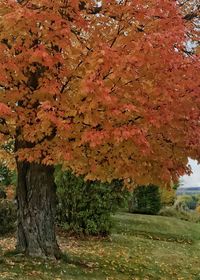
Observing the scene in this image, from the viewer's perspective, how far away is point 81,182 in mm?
20484

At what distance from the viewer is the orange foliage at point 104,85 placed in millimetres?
9398

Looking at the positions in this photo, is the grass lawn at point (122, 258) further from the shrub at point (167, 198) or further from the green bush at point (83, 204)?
the shrub at point (167, 198)

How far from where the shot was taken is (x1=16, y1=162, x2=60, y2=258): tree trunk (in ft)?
41.7

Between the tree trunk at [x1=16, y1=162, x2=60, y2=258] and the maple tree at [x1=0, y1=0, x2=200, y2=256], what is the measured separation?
1.45 m

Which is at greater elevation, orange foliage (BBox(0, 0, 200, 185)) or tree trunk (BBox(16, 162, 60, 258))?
orange foliage (BBox(0, 0, 200, 185))

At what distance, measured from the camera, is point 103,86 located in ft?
29.8

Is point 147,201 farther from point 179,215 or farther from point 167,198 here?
point 167,198

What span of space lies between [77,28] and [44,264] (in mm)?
5614

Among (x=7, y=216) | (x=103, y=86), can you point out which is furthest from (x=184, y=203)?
(x=103, y=86)

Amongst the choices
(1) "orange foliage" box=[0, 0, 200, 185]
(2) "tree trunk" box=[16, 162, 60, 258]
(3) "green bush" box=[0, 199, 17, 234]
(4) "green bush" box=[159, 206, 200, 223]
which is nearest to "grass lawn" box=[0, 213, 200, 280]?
(2) "tree trunk" box=[16, 162, 60, 258]

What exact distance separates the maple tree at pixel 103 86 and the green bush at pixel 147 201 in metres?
24.2

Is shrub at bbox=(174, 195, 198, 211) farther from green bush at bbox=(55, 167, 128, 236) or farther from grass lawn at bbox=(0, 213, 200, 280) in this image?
green bush at bbox=(55, 167, 128, 236)

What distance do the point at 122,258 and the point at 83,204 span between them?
4858 millimetres

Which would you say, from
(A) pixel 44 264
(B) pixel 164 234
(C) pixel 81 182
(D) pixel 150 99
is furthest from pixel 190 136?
(B) pixel 164 234
